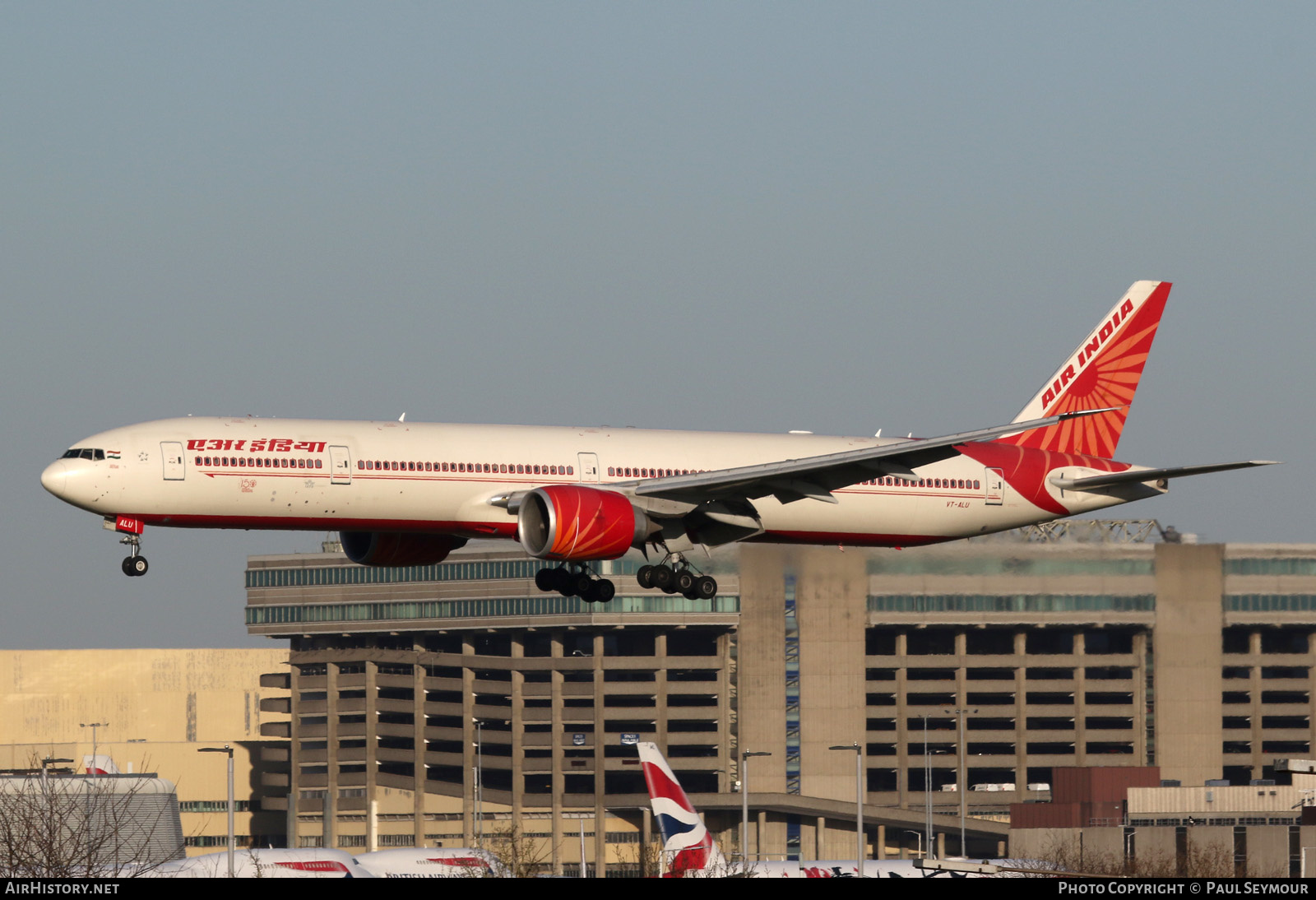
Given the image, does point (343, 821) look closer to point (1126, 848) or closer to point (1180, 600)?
point (1180, 600)

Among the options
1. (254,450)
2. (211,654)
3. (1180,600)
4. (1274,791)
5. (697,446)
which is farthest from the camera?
(211,654)

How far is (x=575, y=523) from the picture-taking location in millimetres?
51094

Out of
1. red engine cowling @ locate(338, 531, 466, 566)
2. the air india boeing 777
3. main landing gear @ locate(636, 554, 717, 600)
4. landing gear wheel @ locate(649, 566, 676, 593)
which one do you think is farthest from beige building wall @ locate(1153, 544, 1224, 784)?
red engine cowling @ locate(338, 531, 466, 566)

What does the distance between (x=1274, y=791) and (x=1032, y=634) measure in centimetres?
6515

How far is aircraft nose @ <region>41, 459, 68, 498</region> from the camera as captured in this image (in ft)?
163

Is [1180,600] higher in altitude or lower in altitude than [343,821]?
higher

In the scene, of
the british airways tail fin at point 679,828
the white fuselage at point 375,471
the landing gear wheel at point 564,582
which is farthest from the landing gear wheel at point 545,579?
the british airways tail fin at point 679,828

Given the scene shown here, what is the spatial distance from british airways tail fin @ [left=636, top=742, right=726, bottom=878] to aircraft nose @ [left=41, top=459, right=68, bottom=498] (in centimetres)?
1962

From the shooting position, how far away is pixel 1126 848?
85.3m

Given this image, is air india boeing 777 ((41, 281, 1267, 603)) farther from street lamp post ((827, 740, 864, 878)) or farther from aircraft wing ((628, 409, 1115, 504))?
street lamp post ((827, 740, 864, 878))

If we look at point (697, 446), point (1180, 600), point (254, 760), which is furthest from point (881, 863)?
point (254, 760)

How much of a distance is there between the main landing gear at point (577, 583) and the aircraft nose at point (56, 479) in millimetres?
13198

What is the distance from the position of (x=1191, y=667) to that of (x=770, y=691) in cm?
3248

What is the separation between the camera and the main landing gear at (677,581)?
55.8 m
